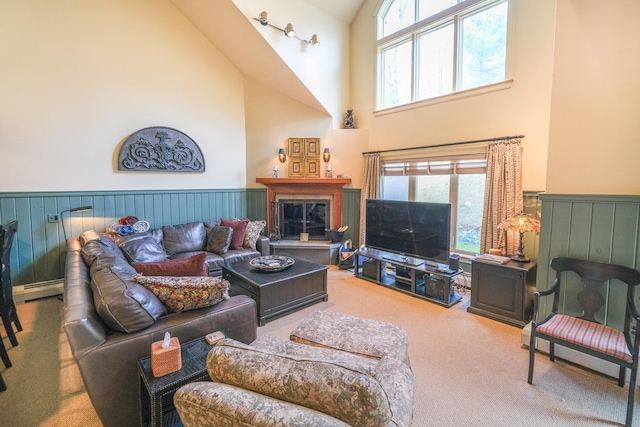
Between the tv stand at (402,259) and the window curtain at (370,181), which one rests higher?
the window curtain at (370,181)

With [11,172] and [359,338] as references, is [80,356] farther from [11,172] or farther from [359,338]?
[11,172]

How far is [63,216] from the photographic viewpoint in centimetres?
417

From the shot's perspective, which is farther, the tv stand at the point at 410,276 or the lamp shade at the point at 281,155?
the lamp shade at the point at 281,155

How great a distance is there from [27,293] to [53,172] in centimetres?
160

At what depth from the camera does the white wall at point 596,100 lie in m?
2.28

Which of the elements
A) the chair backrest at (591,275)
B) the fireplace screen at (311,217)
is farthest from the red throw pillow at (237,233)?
the chair backrest at (591,275)

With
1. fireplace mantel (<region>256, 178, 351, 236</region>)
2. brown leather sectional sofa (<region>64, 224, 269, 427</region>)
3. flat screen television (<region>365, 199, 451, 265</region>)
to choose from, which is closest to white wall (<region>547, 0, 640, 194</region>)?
flat screen television (<region>365, 199, 451, 265</region>)

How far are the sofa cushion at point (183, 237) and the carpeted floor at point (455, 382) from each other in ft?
4.90

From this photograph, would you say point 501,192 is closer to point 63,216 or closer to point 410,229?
point 410,229

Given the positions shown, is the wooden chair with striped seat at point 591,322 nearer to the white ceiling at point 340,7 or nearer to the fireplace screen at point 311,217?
the fireplace screen at point 311,217

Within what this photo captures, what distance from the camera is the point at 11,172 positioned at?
3.80 metres

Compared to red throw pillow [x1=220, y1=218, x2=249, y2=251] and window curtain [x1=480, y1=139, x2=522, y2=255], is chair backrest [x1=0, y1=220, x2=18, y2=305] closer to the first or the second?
red throw pillow [x1=220, y1=218, x2=249, y2=251]

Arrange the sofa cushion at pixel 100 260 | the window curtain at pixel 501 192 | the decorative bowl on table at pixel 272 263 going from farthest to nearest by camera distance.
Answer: the window curtain at pixel 501 192 → the decorative bowl on table at pixel 272 263 → the sofa cushion at pixel 100 260

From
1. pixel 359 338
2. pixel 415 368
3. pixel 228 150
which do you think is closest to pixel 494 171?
pixel 415 368
